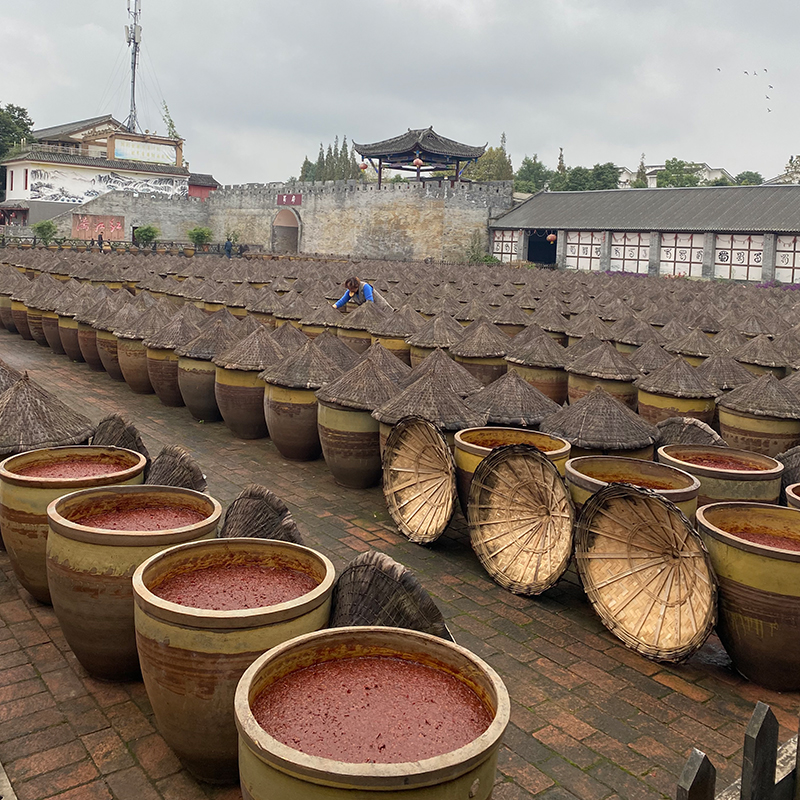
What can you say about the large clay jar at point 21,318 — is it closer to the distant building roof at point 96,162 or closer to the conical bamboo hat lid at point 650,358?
the conical bamboo hat lid at point 650,358

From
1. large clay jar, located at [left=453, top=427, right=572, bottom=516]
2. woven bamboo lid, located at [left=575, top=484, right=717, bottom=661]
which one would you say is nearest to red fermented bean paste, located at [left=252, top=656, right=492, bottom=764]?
woven bamboo lid, located at [left=575, top=484, right=717, bottom=661]

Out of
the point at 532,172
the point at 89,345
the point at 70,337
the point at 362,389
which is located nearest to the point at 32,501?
the point at 362,389

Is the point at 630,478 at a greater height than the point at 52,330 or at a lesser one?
lesser

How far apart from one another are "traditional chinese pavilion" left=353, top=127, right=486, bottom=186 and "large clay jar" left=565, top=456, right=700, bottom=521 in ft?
125

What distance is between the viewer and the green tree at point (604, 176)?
44.4 metres

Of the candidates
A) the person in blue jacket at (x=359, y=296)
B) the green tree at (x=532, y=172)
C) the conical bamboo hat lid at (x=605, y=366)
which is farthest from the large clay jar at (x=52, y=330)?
the green tree at (x=532, y=172)

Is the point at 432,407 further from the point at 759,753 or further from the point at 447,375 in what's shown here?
the point at 759,753

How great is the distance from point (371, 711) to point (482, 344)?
Result: 6.45 m

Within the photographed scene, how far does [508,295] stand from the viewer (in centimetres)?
1591

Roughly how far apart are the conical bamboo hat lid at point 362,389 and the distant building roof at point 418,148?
3665 cm

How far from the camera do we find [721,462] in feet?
16.5

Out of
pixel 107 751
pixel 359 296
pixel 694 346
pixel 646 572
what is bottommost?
pixel 107 751

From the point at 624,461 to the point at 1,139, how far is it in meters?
48.2

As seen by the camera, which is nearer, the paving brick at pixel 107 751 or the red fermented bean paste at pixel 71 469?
the paving brick at pixel 107 751
